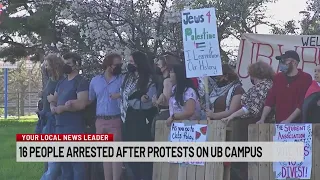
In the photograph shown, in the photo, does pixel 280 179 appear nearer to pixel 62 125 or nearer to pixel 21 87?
pixel 62 125

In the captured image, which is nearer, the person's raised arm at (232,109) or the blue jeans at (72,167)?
the person's raised arm at (232,109)

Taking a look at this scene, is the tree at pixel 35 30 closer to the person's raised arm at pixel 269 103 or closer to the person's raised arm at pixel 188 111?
the person's raised arm at pixel 188 111

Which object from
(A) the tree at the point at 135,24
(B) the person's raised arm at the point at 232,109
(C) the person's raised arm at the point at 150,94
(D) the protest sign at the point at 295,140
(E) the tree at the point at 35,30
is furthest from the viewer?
(E) the tree at the point at 35,30

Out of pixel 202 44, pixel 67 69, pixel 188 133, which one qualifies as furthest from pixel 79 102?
pixel 202 44

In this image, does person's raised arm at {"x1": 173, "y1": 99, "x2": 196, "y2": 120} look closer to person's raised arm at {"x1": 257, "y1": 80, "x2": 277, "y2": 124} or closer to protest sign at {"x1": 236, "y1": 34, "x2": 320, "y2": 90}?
person's raised arm at {"x1": 257, "y1": 80, "x2": 277, "y2": 124}

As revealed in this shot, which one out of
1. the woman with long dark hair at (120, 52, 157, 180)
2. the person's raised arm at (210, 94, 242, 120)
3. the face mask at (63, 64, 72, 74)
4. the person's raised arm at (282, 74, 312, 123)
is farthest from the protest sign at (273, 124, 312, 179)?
the face mask at (63, 64, 72, 74)

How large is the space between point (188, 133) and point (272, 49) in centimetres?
299

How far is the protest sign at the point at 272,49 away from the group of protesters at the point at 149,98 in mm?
1843

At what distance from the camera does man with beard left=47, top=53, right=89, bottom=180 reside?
844 cm

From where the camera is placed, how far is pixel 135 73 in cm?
814

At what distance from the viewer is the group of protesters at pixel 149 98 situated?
23.1 ft

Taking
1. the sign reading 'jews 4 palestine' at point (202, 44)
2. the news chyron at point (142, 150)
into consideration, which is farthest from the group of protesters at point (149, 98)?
the sign reading 'jews 4 palestine' at point (202, 44)

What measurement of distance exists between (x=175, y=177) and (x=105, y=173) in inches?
49.1

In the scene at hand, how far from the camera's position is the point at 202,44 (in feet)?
23.2
